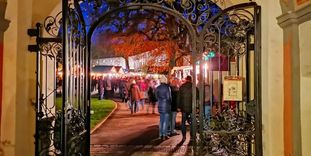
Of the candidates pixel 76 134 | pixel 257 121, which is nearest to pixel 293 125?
pixel 257 121

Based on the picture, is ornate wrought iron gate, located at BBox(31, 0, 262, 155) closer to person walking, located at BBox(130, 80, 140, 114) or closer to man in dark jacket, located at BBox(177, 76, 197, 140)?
man in dark jacket, located at BBox(177, 76, 197, 140)

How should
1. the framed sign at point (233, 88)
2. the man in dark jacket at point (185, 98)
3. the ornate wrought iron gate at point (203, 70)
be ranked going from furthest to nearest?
the man in dark jacket at point (185, 98), the framed sign at point (233, 88), the ornate wrought iron gate at point (203, 70)

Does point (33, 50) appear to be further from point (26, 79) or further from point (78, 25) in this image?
point (78, 25)

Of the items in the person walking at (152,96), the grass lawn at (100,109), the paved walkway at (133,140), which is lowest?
the paved walkway at (133,140)

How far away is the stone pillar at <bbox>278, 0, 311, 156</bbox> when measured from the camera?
4.88 m

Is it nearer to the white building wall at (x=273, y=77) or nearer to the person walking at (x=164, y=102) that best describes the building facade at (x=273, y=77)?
the white building wall at (x=273, y=77)

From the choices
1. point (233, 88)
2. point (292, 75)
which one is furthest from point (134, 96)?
point (292, 75)

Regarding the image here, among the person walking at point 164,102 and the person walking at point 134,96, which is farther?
the person walking at point 134,96

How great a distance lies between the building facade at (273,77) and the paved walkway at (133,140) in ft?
12.3

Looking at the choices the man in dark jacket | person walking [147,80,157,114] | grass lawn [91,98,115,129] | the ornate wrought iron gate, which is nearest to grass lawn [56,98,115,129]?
grass lawn [91,98,115,129]

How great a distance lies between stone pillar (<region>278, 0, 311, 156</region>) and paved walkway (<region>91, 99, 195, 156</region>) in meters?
4.31

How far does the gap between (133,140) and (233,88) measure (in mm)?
5961

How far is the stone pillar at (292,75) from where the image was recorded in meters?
4.88

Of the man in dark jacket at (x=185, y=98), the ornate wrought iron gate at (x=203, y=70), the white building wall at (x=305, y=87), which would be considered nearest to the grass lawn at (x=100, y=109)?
the man in dark jacket at (x=185, y=98)
